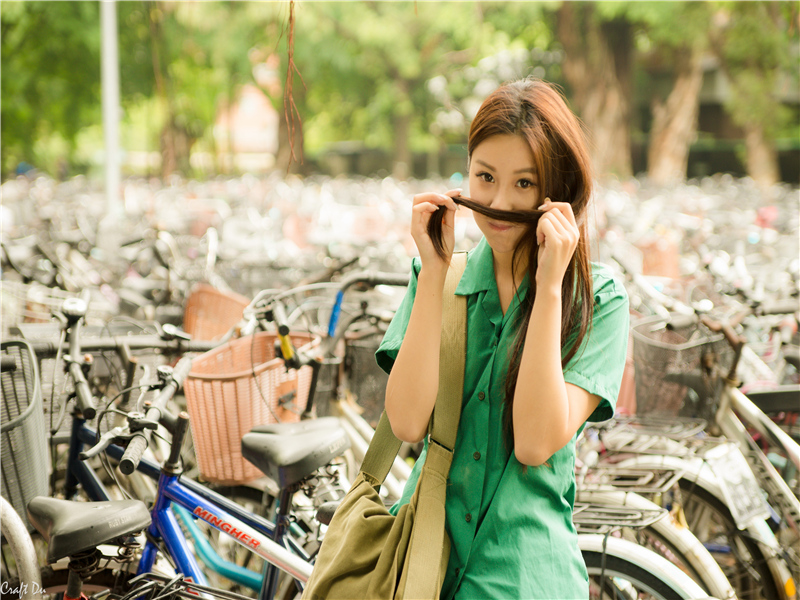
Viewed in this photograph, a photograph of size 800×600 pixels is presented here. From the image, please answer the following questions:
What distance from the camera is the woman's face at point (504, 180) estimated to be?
4.50 ft

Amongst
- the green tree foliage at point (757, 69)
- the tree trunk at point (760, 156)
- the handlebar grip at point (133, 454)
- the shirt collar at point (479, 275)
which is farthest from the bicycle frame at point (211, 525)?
the tree trunk at point (760, 156)

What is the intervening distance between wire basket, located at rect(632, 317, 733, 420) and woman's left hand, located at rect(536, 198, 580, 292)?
5.36 feet

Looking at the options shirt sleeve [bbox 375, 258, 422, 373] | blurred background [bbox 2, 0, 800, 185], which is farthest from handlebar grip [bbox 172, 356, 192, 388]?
blurred background [bbox 2, 0, 800, 185]

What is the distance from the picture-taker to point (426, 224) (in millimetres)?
1413

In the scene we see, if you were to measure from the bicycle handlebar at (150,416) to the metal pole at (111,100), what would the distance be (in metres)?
6.03

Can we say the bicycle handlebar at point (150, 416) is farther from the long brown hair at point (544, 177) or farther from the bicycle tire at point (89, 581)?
the long brown hair at point (544, 177)

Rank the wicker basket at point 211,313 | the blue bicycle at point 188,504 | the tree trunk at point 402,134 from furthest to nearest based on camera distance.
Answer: the tree trunk at point 402,134, the wicker basket at point 211,313, the blue bicycle at point 188,504

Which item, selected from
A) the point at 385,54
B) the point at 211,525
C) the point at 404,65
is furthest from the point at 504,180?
the point at 385,54

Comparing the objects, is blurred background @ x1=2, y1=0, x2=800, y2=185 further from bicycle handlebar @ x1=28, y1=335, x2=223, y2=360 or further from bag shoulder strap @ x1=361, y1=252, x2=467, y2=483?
bag shoulder strap @ x1=361, y1=252, x2=467, y2=483

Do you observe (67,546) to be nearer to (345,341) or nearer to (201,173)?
(345,341)

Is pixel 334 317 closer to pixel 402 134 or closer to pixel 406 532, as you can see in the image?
pixel 406 532

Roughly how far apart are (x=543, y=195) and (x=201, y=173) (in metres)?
25.8

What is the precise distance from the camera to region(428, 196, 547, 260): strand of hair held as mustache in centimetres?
137

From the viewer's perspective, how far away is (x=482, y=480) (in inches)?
56.0
